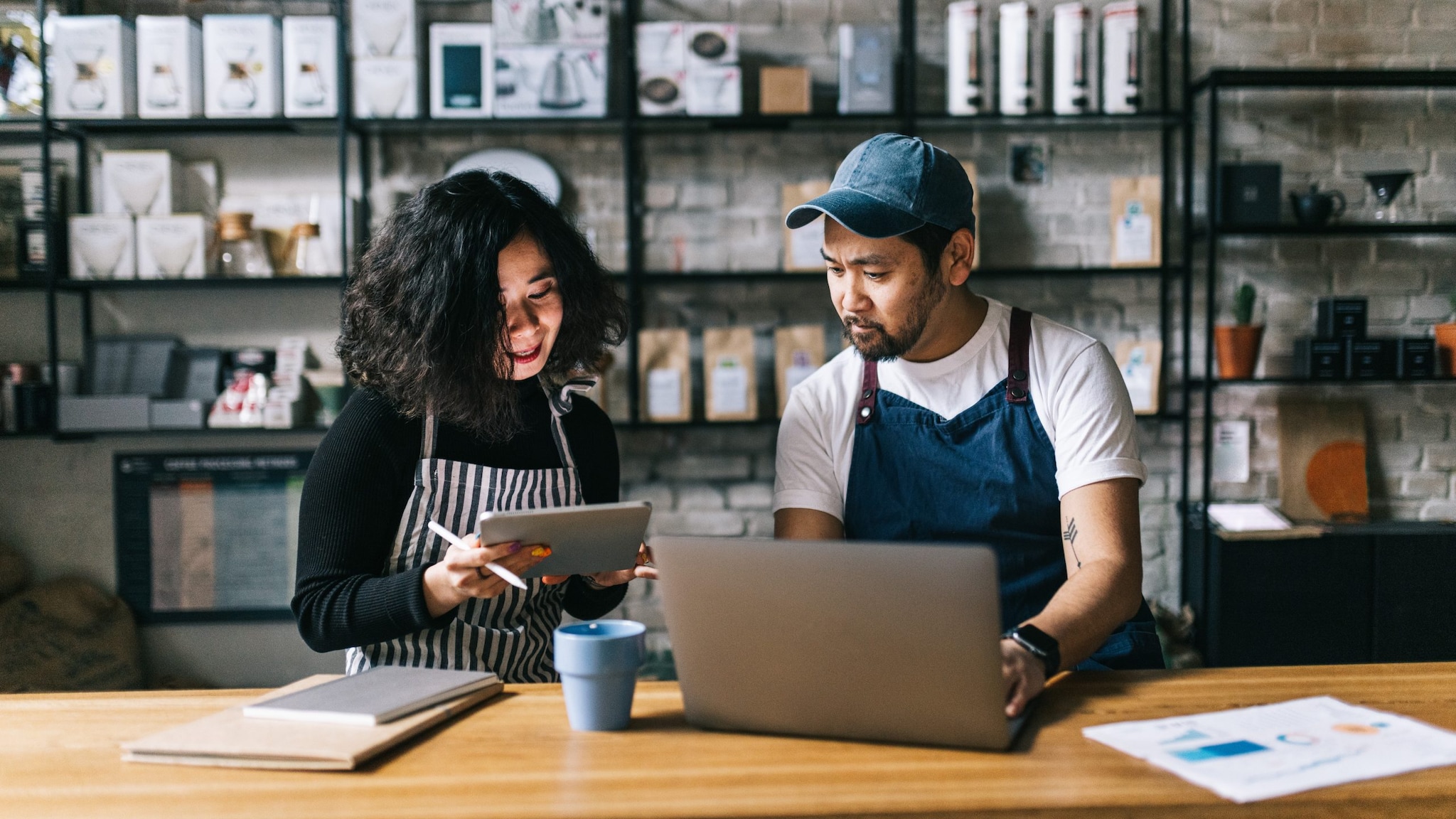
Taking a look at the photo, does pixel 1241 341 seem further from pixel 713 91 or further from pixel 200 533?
pixel 200 533

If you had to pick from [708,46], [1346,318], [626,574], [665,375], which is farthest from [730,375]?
[1346,318]

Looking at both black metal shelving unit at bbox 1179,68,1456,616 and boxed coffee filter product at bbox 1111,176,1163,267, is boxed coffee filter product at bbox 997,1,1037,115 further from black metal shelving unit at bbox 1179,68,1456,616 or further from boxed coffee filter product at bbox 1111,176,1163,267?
black metal shelving unit at bbox 1179,68,1456,616

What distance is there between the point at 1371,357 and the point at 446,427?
111 inches

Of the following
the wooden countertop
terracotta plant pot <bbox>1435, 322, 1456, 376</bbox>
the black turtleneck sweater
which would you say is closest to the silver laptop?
the wooden countertop

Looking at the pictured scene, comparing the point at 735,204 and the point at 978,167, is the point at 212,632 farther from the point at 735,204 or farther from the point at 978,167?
the point at 978,167

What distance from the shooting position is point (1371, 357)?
10.2 feet

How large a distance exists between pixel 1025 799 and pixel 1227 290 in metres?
2.86

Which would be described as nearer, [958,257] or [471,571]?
[471,571]

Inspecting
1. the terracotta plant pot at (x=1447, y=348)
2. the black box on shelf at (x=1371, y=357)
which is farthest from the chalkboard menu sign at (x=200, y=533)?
the terracotta plant pot at (x=1447, y=348)

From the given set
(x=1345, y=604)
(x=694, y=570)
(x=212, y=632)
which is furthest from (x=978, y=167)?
(x=212, y=632)

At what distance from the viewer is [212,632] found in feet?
10.8

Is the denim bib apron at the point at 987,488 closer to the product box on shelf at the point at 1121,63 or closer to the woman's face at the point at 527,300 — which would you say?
the woman's face at the point at 527,300

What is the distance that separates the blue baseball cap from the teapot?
6.46 feet

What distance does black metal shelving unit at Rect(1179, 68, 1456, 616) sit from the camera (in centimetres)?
303
